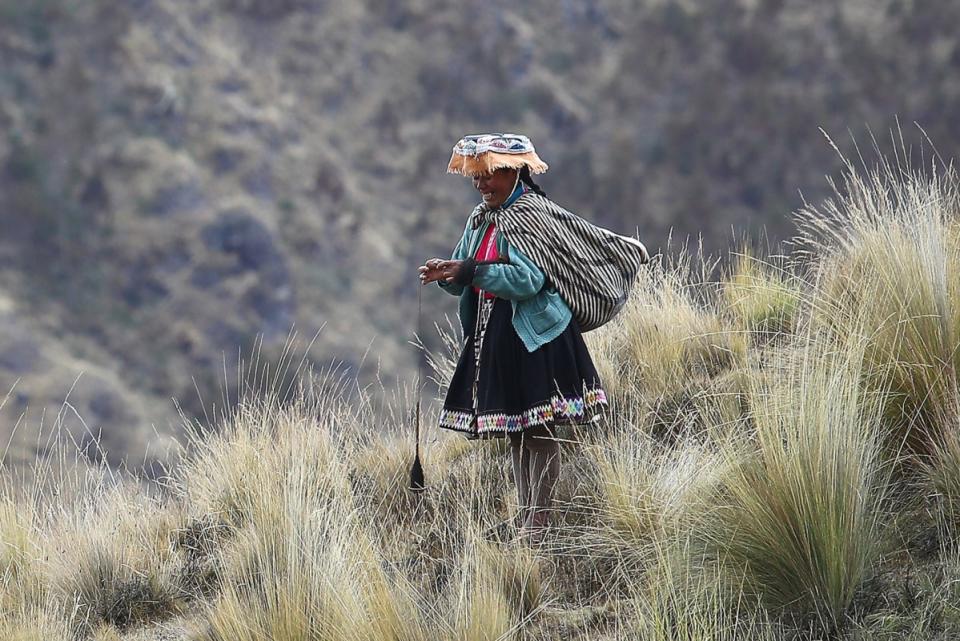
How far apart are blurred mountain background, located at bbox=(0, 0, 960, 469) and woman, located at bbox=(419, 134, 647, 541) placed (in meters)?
40.0

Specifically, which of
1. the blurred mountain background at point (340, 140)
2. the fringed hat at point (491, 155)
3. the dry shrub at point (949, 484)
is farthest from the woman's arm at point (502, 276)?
the blurred mountain background at point (340, 140)

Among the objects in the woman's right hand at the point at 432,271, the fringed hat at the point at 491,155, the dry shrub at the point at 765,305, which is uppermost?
the fringed hat at the point at 491,155

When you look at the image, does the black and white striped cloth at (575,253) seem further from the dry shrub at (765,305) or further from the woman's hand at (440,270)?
the dry shrub at (765,305)

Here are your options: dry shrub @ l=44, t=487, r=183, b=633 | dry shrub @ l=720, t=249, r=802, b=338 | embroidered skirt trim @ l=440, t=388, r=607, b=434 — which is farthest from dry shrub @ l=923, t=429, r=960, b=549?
dry shrub @ l=44, t=487, r=183, b=633

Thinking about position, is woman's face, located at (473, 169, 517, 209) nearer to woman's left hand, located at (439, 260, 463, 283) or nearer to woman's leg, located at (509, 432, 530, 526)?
woman's left hand, located at (439, 260, 463, 283)

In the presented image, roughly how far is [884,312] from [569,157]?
63.8 metres

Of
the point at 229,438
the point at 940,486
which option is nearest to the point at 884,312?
the point at 940,486

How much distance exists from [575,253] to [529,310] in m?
0.28

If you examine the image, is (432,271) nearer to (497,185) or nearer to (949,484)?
(497,185)

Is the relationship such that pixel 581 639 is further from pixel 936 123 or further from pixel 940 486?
pixel 936 123

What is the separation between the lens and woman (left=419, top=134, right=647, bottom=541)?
4.62 meters

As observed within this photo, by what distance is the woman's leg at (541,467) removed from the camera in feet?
15.4

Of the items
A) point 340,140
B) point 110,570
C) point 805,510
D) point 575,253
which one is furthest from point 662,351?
point 340,140

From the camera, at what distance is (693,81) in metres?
69.4
